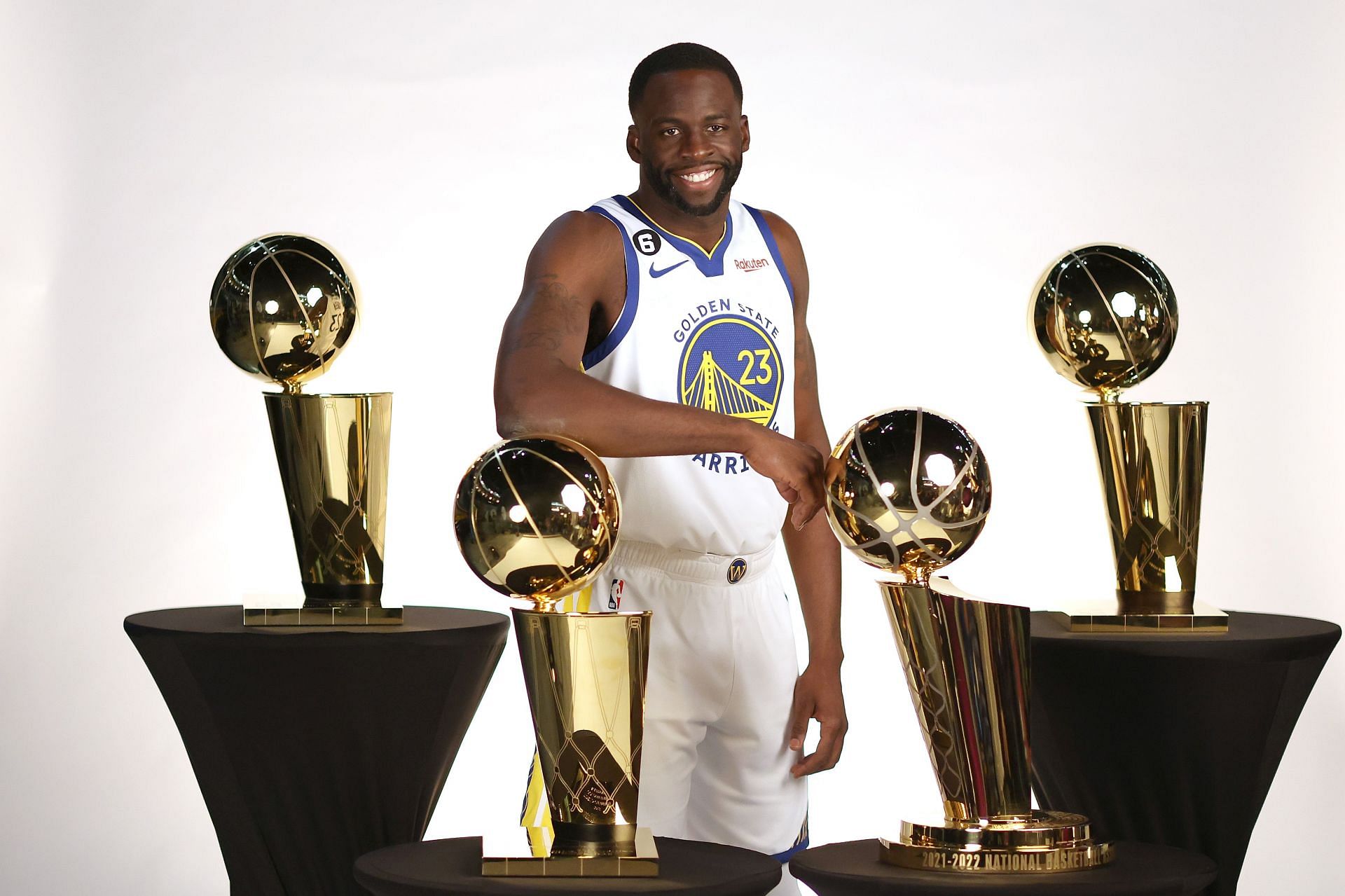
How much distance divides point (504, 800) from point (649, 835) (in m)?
2.58

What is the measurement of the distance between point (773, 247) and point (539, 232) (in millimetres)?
2010

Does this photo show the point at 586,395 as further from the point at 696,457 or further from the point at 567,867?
the point at 567,867

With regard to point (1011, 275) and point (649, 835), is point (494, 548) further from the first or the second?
point (1011, 275)

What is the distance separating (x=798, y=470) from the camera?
162cm

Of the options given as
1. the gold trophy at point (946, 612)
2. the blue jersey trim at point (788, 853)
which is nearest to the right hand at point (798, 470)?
the gold trophy at point (946, 612)

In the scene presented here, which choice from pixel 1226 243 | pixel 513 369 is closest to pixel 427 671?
pixel 513 369

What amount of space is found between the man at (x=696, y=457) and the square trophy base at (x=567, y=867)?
27.8 inches

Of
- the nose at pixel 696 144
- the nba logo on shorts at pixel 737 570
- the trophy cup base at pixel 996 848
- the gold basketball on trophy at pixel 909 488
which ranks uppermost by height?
the nose at pixel 696 144

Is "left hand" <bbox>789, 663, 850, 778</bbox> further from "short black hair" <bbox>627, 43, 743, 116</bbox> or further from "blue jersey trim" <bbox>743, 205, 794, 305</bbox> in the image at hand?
"short black hair" <bbox>627, 43, 743, 116</bbox>

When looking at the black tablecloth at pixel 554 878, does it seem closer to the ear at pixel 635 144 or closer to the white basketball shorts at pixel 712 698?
the white basketball shorts at pixel 712 698

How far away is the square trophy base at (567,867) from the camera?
4.36ft

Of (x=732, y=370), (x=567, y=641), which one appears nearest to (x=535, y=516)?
(x=567, y=641)

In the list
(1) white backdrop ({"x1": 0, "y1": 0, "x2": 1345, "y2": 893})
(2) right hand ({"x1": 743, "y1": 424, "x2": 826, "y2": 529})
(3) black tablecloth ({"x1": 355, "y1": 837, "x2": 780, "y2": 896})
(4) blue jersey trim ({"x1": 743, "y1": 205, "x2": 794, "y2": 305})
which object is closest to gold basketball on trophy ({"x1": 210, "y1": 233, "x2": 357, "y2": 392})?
(4) blue jersey trim ({"x1": 743, "y1": 205, "x2": 794, "y2": 305})

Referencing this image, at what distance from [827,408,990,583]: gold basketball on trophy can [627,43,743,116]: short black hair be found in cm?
75
